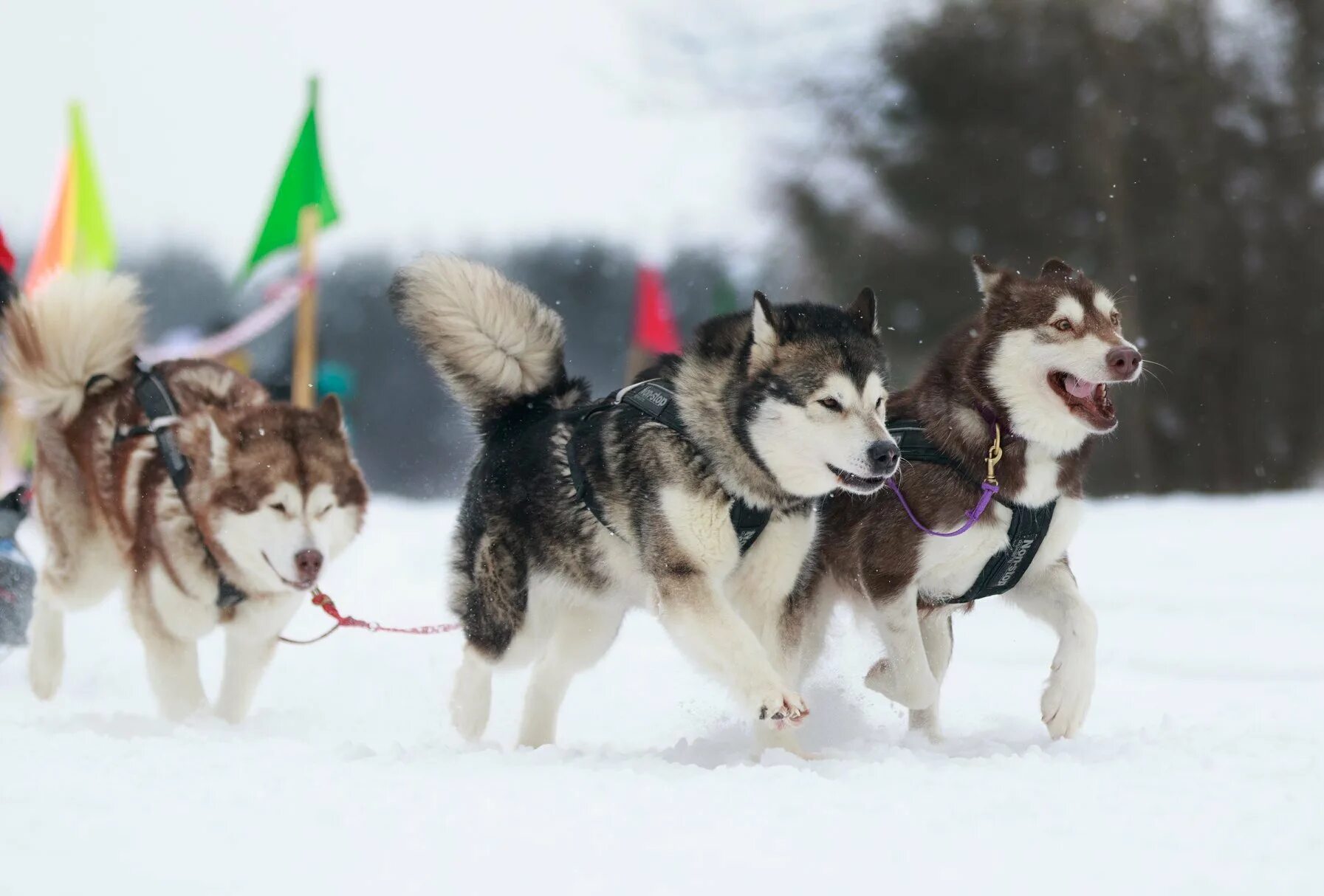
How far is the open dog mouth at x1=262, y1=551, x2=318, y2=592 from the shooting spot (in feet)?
13.0

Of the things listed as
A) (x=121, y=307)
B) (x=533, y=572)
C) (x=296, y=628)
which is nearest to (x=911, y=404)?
(x=533, y=572)

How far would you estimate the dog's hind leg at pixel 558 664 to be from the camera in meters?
4.19

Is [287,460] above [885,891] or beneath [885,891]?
beneath

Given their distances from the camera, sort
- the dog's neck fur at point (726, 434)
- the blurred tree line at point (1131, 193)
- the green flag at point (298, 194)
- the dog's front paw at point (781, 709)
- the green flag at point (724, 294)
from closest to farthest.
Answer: the dog's front paw at point (781, 709)
the dog's neck fur at point (726, 434)
the green flag at point (298, 194)
the blurred tree line at point (1131, 193)
the green flag at point (724, 294)

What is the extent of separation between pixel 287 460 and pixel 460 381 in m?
0.60

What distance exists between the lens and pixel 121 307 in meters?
4.89

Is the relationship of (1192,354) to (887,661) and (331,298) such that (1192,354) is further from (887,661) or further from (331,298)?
(331,298)

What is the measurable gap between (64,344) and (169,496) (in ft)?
3.22

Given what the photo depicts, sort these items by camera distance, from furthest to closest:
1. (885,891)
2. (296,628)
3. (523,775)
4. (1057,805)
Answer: (296,628) < (523,775) < (1057,805) < (885,891)

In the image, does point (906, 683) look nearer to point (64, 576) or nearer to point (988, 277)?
point (988, 277)

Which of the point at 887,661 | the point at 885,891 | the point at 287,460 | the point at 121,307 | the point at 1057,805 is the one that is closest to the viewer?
the point at 885,891

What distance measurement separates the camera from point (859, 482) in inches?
130

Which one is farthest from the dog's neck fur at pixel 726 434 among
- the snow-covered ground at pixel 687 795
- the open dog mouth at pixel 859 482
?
the snow-covered ground at pixel 687 795

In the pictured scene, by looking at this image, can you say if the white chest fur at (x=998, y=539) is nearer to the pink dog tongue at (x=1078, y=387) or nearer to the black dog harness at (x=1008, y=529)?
the black dog harness at (x=1008, y=529)
